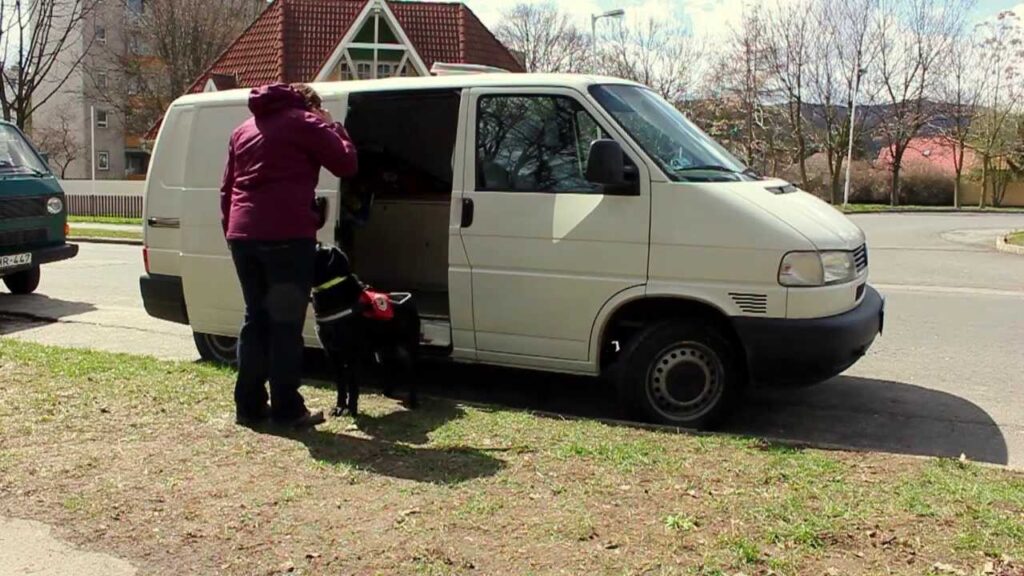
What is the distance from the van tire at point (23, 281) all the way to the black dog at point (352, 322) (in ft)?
25.7

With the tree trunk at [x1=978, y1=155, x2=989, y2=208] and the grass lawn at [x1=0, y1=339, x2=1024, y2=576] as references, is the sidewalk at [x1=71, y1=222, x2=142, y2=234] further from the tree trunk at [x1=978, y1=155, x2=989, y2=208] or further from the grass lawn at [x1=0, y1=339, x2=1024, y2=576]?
the tree trunk at [x1=978, y1=155, x2=989, y2=208]

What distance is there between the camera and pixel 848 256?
5.24 meters

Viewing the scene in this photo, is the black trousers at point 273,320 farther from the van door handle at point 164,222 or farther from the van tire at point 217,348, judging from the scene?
the van door handle at point 164,222

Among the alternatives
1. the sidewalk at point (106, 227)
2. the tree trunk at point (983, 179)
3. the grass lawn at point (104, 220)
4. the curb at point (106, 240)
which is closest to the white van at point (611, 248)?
the curb at point (106, 240)

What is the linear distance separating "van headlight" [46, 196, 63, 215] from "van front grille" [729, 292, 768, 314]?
9.20 m

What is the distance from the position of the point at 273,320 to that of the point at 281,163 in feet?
2.93

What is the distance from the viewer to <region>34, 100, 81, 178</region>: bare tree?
58.1 metres

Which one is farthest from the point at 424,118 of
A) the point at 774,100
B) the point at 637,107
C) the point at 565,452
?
the point at 774,100

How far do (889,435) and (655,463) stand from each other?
192 centimetres

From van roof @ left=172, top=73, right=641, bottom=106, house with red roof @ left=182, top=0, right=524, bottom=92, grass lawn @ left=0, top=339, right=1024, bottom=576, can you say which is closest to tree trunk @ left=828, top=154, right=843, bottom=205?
house with red roof @ left=182, top=0, right=524, bottom=92

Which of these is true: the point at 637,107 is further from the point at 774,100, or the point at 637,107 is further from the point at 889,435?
the point at 774,100

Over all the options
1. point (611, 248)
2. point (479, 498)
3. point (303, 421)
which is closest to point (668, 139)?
point (611, 248)

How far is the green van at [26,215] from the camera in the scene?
416 inches

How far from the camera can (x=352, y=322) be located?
5.45 meters
